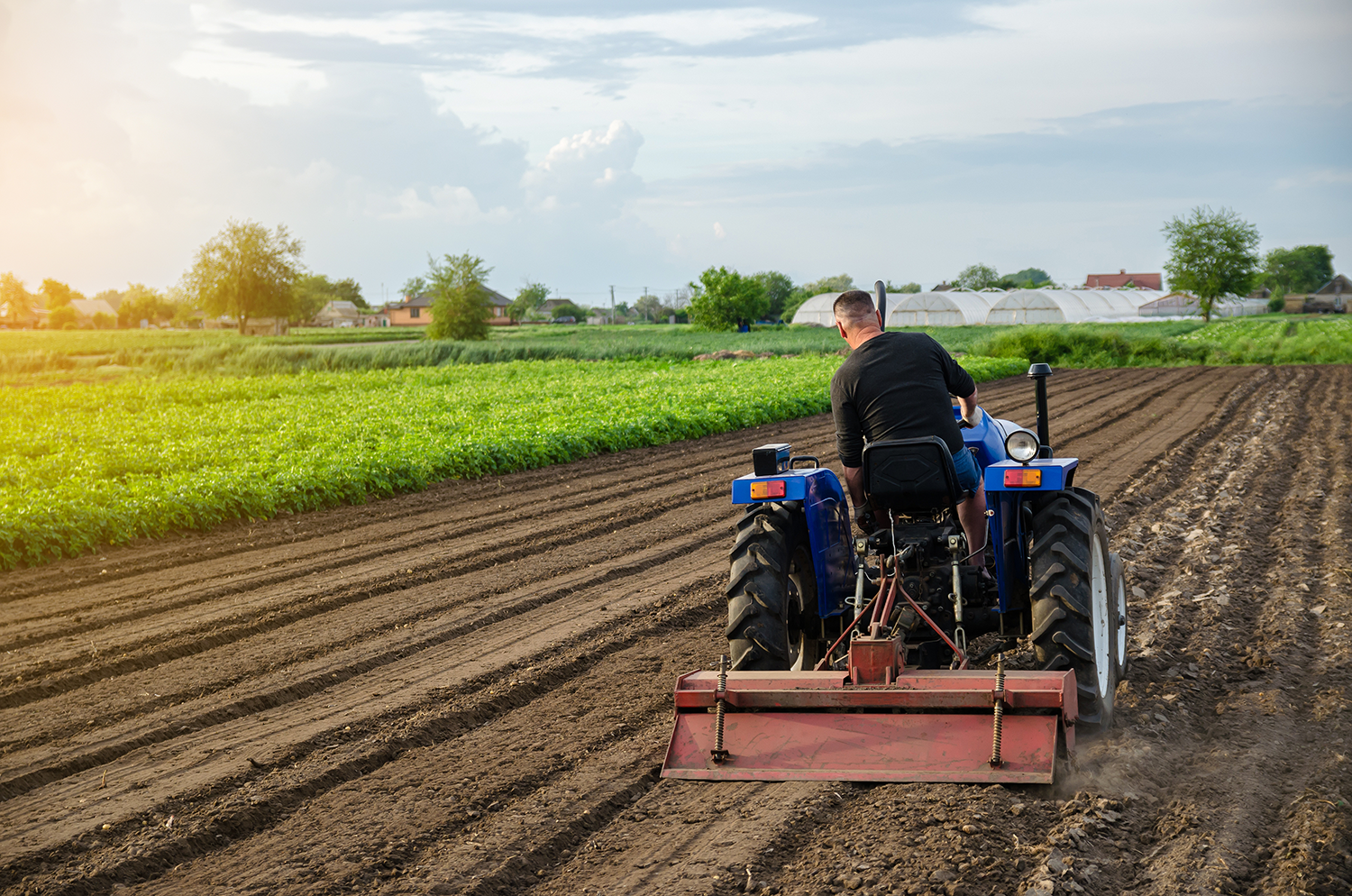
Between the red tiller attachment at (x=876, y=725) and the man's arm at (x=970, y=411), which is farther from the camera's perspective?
the man's arm at (x=970, y=411)

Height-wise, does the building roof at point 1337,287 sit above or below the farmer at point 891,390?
above

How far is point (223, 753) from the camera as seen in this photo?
14.9ft

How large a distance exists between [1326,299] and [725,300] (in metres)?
68.9

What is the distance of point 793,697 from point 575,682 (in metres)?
1.80

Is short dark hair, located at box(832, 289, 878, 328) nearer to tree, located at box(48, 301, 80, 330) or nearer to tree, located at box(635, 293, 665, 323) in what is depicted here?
tree, located at box(48, 301, 80, 330)

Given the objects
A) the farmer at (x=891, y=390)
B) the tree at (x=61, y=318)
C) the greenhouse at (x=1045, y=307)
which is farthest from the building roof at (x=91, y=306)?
the farmer at (x=891, y=390)

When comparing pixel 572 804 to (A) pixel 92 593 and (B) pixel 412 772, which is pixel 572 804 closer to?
(B) pixel 412 772

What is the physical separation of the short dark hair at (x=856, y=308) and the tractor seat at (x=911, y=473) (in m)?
0.57

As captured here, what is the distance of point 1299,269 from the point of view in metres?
119

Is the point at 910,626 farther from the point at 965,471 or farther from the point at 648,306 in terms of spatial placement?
the point at 648,306

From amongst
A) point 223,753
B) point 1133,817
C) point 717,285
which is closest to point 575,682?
point 223,753

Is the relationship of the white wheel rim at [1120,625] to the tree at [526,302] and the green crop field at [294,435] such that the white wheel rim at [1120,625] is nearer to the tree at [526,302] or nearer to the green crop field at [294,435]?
the green crop field at [294,435]

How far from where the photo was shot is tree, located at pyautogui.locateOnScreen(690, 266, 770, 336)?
7238cm

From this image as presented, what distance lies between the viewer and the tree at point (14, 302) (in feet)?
241
